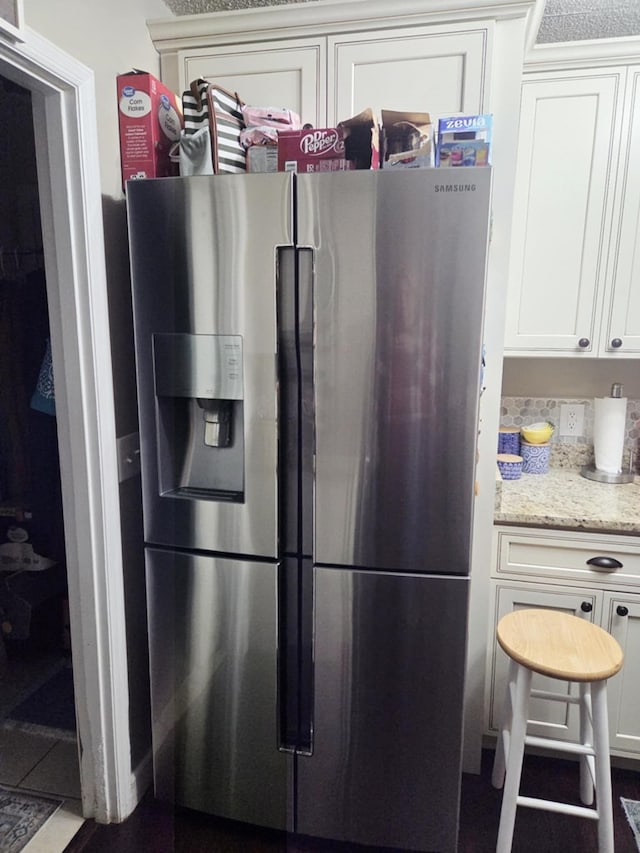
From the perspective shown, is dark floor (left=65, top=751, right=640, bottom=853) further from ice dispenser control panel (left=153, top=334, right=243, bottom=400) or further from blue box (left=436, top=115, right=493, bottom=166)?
blue box (left=436, top=115, right=493, bottom=166)

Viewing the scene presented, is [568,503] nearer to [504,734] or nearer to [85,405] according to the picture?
[504,734]

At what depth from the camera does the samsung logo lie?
4.13 ft

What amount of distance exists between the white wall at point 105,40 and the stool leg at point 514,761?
173 cm

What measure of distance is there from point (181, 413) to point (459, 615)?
0.92m

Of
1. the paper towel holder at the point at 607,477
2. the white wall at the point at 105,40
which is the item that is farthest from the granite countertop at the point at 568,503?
the white wall at the point at 105,40

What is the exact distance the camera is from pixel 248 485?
1.45 metres

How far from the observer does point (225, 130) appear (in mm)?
1451

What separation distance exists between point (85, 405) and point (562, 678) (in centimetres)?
142

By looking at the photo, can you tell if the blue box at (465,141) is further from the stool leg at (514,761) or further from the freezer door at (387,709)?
the stool leg at (514,761)

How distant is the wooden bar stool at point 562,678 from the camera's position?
4.61 ft

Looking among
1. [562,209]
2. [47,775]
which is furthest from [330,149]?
[47,775]

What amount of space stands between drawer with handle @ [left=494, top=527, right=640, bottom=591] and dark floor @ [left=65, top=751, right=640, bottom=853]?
27.4 inches

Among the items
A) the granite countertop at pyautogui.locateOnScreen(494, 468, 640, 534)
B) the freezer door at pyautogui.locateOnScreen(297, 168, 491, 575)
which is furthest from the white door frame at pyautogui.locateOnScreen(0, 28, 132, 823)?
the granite countertop at pyautogui.locateOnScreen(494, 468, 640, 534)

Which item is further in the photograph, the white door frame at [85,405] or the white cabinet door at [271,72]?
the white cabinet door at [271,72]
